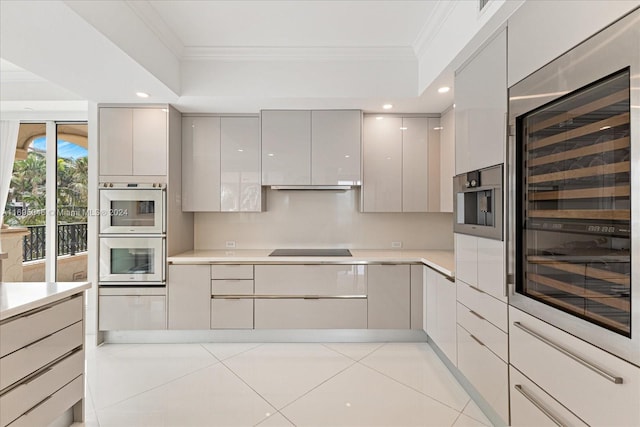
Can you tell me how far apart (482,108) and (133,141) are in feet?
9.91

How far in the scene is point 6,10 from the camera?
1.67 meters

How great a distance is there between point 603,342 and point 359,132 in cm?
262

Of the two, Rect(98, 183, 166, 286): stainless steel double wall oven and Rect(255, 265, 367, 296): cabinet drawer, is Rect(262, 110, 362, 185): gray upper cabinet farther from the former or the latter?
Rect(98, 183, 166, 286): stainless steel double wall oven

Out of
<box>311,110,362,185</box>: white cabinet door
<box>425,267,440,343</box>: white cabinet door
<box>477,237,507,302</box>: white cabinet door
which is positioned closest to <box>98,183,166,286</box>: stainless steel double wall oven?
<box>311,110,362,185</box>: white cabinet door

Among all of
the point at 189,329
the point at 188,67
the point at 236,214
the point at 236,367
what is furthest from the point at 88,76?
the point at 236,367

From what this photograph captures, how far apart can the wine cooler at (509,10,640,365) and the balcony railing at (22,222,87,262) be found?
14.0 ft

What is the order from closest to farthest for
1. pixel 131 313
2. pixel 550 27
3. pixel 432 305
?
pixel 550 27
pixel 432 305
pixel 131 313

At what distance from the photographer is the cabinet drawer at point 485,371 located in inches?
69.9

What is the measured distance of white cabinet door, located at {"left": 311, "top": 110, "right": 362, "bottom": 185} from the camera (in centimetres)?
335

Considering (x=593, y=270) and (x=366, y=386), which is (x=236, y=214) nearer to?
(x=366, y=386)

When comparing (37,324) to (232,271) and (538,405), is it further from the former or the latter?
(538,405)

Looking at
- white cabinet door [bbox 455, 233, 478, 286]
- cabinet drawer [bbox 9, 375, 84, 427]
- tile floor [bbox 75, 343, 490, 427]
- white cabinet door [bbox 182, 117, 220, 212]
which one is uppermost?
white cabinet door [bbox 182, 117, 220, 212]

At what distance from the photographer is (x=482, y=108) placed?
198 centimetres

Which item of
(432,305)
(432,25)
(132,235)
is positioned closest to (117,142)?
(132,235)
